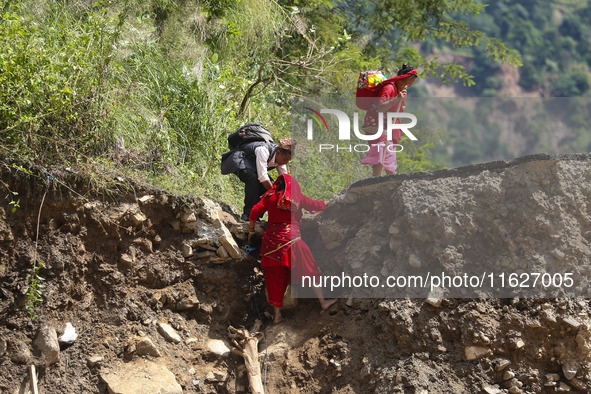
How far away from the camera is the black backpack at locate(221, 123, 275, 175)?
17.1ft

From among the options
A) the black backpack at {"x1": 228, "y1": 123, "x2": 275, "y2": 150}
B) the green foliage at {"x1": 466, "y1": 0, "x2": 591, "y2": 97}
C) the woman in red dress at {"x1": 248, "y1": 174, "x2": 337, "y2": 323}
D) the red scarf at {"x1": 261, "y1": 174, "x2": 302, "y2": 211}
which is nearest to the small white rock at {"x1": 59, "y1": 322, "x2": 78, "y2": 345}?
the woman in red dress at {"x1": 248, "y1": 174, "x2": 337, "y2": 323}

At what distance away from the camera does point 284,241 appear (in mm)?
4648

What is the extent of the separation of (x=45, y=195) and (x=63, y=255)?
1.60ft

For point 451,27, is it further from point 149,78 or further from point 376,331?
point 376,331

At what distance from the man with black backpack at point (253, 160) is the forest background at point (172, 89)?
0.26 m

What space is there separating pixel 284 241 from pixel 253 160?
Answer: 96cm

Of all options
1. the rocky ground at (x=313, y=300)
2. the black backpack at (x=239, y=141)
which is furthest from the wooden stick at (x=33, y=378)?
the black backpack at (x=239, y=141)

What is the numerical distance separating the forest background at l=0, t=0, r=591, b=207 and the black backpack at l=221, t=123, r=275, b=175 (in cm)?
36

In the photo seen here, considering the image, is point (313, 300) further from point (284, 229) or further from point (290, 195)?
point (290, 195)

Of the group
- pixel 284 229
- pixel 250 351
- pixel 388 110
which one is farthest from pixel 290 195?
pixel 250 351

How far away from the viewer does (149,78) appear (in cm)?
613

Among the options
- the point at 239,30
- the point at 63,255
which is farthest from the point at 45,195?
the point at 239,30

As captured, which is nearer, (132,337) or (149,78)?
(132,337)

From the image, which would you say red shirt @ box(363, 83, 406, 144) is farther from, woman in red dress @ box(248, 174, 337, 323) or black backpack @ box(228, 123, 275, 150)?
black backpack @ box(228, 123, 275, 150)
